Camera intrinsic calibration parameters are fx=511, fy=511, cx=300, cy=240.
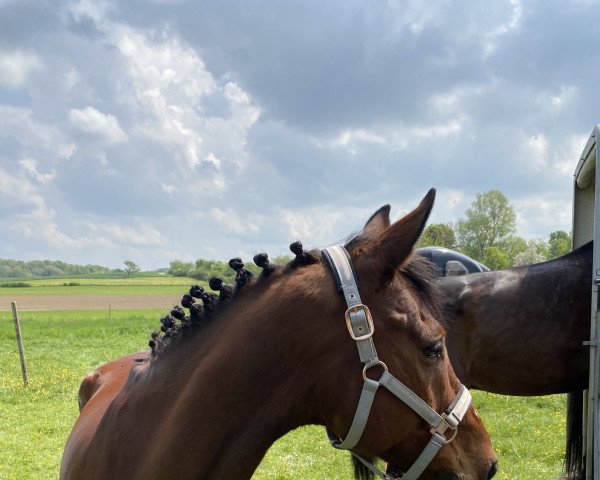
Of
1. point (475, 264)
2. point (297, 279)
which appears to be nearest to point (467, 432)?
point (297, 279)

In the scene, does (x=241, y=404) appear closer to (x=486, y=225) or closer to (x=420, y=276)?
(x=420, y=276)

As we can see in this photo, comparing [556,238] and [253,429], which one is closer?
[253,429]

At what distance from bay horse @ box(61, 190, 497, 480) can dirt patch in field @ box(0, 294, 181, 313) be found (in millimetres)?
31258

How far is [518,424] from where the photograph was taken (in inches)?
287

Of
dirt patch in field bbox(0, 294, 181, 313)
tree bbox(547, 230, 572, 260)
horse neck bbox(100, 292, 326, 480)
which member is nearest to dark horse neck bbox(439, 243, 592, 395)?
horse neck bbox(100, 292, 326, 480)

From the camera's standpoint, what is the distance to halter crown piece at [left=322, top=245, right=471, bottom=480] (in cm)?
158

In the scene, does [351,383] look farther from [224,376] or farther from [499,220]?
[499,220]

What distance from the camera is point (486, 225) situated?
44.4 meters

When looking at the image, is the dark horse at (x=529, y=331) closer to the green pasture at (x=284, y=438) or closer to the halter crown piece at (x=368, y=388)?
the halter crown piece at (x=368, y=388)

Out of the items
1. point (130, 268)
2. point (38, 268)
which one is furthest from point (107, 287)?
point (38, 268)

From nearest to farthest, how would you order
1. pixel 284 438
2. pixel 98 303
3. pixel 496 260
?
pixel 284 438
pixel 98 303
pixel 496 260

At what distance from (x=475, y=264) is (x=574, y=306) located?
5.63 m

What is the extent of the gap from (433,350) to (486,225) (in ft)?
150

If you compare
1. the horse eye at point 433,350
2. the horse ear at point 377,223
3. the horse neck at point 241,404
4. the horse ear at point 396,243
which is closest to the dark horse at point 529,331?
the horse ear at point 377,223
